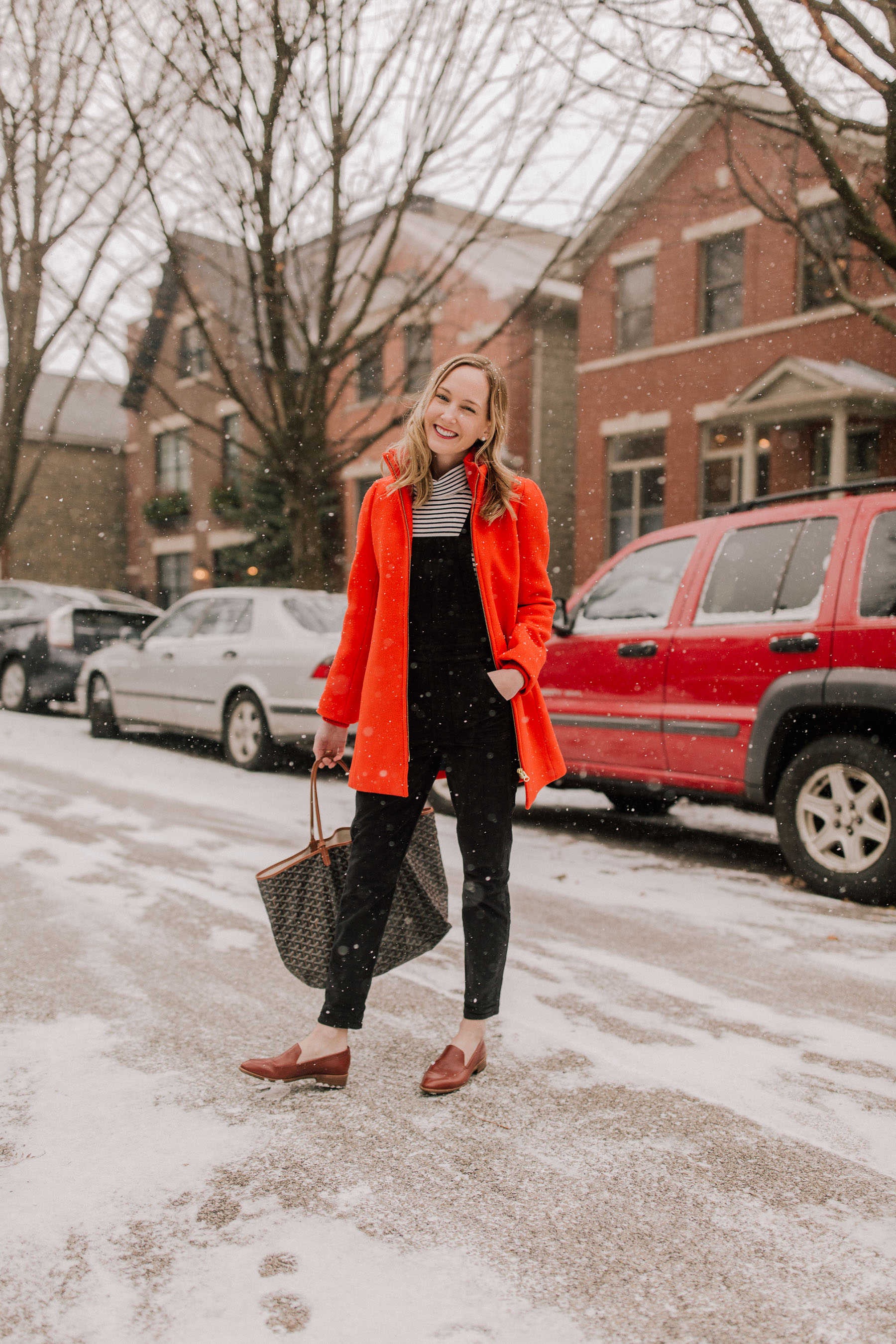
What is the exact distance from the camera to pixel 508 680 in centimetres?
286

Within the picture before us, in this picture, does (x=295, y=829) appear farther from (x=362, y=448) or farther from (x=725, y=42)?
(x=362, y=448)

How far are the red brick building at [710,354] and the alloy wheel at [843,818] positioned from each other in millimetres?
9703

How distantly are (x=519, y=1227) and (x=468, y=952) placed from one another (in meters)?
0.82

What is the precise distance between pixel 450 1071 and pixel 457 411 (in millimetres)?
1710

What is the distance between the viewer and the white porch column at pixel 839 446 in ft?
46.7

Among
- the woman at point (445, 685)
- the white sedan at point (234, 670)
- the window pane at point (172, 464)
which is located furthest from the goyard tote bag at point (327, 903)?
the window pane at point (172, 464)

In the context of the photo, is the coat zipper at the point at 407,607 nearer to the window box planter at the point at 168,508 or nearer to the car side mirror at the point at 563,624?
the car side mirror at the point at 563,624

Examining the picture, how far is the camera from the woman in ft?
9.57

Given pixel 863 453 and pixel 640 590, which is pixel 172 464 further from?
pixel 640 590

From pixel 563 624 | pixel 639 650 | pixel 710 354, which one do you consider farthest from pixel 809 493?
pixel 710 354

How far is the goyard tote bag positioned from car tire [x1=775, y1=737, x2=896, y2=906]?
2.64 metres

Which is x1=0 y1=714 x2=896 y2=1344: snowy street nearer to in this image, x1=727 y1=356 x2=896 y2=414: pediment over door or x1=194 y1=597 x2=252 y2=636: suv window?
x1=194 y1=597 x2=252 y2=636: suv window

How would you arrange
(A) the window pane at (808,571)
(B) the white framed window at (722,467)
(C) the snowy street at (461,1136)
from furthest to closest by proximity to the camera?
(B) the white framed window at (722,467), (A) the window pane at (808,571), (C) the snowy street at (461,1136)

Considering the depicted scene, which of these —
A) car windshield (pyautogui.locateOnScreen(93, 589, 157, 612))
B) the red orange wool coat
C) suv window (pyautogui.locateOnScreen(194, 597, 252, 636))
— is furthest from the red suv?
car windshield (pyautogui.locateOnScreen(93, 589, 157, 612))
